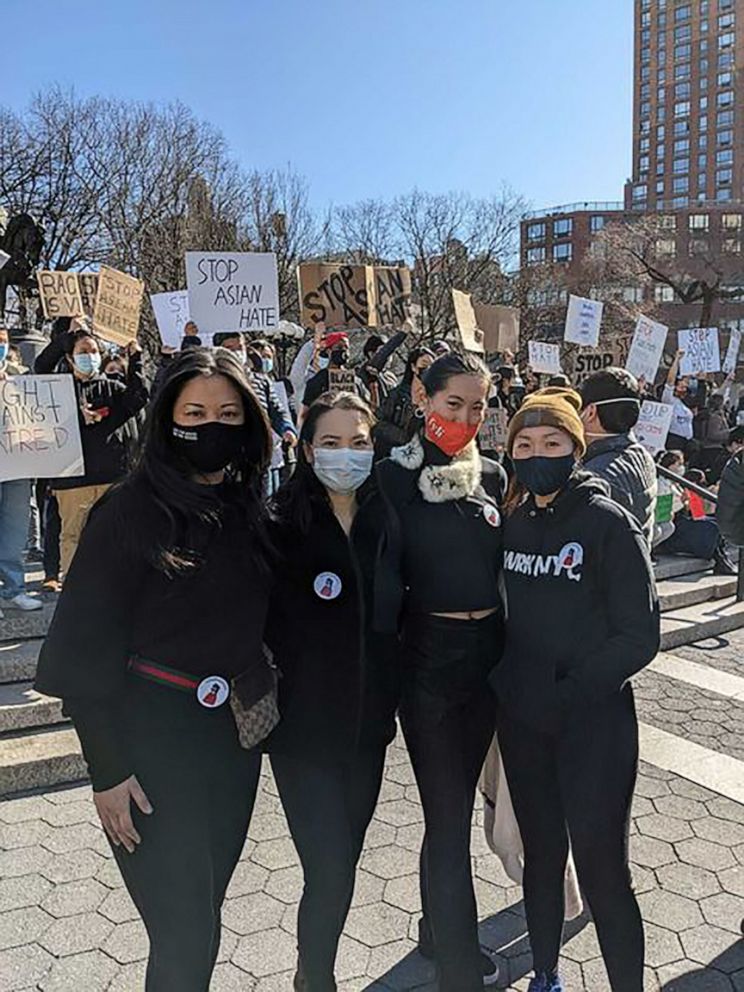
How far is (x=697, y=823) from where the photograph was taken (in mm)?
4145

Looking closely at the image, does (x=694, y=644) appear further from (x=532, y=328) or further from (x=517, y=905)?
(x=532, y=328)

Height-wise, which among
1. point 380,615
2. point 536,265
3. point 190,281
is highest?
point 536,265

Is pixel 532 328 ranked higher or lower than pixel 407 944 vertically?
higher

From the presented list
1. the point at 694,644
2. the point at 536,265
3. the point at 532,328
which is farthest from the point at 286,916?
the point at 536,265

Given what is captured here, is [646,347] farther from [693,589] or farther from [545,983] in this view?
[545,983]

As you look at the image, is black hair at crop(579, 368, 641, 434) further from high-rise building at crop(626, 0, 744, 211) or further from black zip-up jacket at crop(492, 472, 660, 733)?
high-rise building at crop(626, 0, 744, 211)

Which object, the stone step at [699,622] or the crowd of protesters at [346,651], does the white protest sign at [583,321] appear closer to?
the stone step at [699,622]

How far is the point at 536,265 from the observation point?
154ft

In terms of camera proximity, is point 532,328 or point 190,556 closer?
point 190,556

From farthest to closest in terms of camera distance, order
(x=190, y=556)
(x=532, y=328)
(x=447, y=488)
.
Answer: (x=532, y=328), (x=447, y=488), (x=190, y=556)

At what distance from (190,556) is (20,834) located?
8.21 feet

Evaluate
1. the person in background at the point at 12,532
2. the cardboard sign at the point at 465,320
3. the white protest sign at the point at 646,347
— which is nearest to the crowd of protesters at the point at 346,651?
the person in background at the point at 12,532

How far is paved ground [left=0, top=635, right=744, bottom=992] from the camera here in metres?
3.02

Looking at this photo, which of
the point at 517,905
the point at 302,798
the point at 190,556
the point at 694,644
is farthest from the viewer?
the point at 694,644
